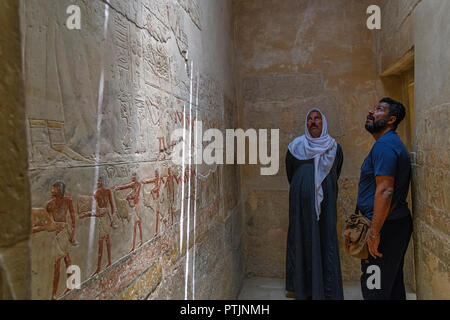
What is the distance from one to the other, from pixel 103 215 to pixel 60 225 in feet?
0.80

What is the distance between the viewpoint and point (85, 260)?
1149 mm

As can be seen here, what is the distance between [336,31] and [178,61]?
3310 mm

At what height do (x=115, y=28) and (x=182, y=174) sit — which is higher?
(x=115, y=28)

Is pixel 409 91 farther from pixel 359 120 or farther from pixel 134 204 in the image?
pixel 134 204

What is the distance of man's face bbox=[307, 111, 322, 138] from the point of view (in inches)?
159

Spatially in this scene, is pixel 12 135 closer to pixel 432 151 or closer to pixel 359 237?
pixel 432 151

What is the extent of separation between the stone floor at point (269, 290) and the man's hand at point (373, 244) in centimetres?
190

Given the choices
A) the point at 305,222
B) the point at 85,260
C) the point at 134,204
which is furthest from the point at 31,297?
the point at 305,222

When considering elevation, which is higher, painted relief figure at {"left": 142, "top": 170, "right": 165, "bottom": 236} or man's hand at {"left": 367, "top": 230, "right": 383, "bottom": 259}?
painted relief figure at {"left": 142, "top": 170, "right": 165, "bottom": 236}

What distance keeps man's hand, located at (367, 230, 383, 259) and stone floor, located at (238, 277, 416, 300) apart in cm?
190

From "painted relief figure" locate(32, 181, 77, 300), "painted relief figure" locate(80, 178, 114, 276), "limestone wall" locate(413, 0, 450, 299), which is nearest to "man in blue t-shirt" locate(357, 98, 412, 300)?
"limestone wall" locate(413, 0, 450, 299)

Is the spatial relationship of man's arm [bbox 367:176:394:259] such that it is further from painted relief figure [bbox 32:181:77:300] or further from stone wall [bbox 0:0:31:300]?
stone wall [bbox 0:0:31:300]

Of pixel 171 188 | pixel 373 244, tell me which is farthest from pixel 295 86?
pixel 171 188

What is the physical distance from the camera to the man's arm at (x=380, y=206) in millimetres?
2439
